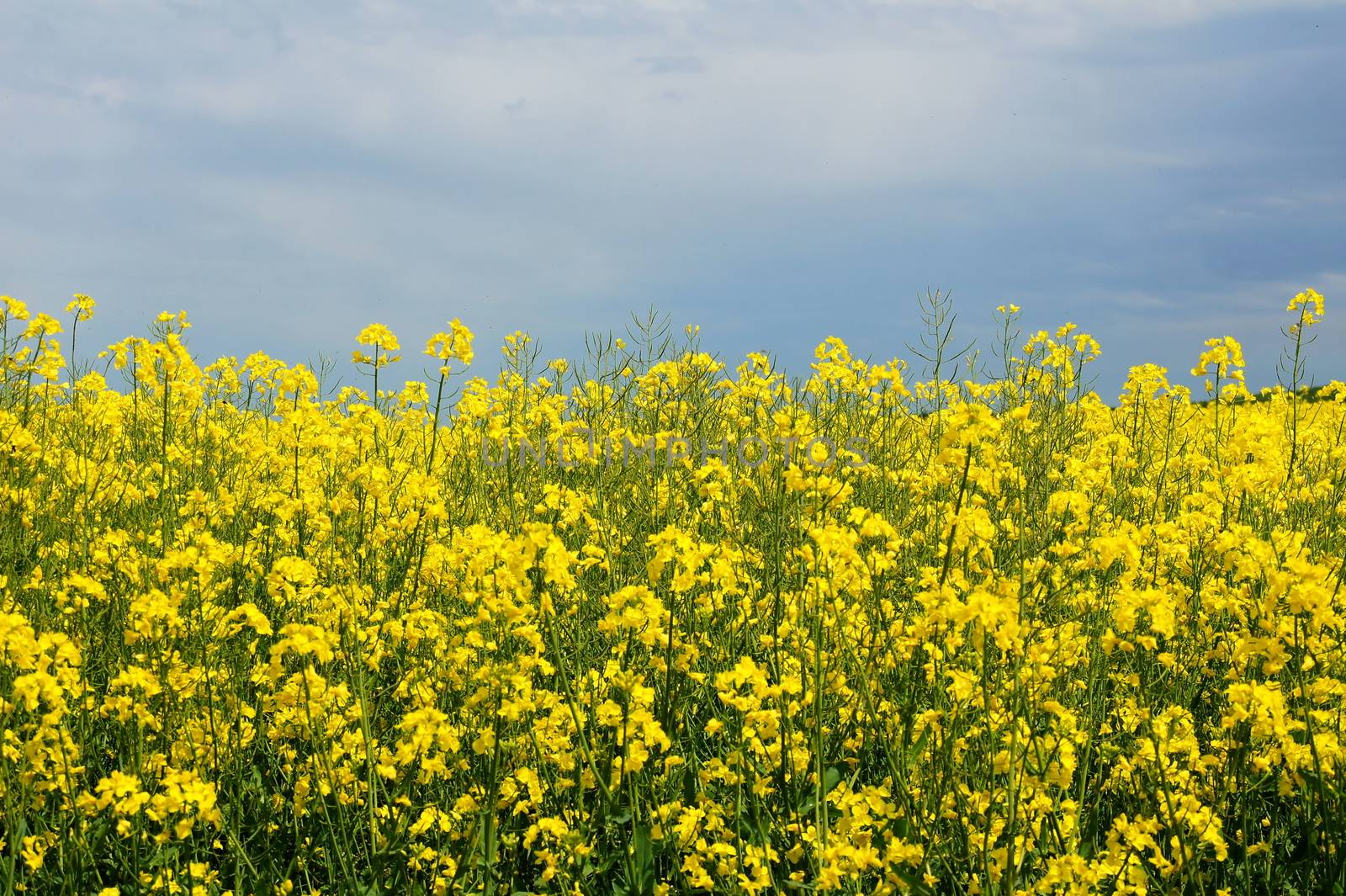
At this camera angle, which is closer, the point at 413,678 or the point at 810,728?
the point at 810,728

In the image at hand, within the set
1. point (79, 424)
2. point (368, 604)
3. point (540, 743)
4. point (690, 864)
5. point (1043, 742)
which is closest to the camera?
point (690, 864)

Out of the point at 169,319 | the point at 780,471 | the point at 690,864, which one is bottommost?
the point at 690,864

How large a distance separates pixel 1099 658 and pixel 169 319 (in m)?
5.03

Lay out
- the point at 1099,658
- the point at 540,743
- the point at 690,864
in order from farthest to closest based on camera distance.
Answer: the point at 1099,658
the point at 540,743
the point at 690,864

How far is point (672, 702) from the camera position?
101 inches

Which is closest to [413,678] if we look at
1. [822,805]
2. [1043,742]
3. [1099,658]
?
[822,805]

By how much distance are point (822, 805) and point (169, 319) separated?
4923 millimetres

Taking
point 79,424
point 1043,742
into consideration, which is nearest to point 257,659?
point 1043,742

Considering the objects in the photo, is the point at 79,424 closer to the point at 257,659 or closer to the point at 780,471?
the point at 257,659

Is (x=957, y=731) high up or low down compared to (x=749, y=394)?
down

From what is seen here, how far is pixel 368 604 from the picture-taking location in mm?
3355

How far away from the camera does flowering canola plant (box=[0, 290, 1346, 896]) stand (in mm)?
2168

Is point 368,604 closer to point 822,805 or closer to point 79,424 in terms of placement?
point 822,805

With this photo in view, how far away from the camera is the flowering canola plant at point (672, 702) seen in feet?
7.11
